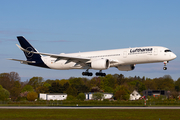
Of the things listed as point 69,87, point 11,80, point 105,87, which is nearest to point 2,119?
point 69,87

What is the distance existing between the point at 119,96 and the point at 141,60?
181ft

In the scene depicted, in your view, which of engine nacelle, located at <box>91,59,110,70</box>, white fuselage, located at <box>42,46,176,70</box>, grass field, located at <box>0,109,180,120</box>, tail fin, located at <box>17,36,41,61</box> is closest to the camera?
grass field, located at <box>0,109,180,120</box>

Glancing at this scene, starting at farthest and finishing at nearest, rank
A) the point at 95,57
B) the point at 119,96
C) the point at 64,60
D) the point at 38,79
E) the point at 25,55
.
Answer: the point at 38,79 < the point at 119,96 < the point at 25,55 < the point at 64,60 < the point at 95,57

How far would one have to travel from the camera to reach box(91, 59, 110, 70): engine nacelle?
48.7m

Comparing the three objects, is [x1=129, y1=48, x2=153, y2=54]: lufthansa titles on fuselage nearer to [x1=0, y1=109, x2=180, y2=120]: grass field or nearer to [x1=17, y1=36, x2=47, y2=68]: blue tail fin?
[x1=0, y1=109, x2=180, y2=120]: grass field

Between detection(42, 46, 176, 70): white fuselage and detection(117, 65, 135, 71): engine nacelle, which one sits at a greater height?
detection(42, 46, 176, 70): white fuselage

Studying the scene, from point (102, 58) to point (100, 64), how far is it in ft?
6.59

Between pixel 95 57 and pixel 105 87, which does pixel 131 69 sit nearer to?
pixel 95 57

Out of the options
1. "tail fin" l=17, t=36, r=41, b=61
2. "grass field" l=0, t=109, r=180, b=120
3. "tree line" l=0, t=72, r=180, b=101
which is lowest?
"grass field" l=0, t=109, r=180, b=120

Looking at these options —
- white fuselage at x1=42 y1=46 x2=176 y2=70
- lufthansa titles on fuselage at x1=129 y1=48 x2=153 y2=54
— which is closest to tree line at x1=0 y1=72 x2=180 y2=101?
white fuselage at x1=42 y1=46 x2=176 y2=70

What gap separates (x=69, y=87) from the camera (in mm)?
110062

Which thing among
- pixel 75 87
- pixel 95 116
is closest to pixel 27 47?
pixel 95 116

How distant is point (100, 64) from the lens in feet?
160

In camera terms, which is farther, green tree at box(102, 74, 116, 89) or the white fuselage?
green tree at box(102, 74, 116, 89)
